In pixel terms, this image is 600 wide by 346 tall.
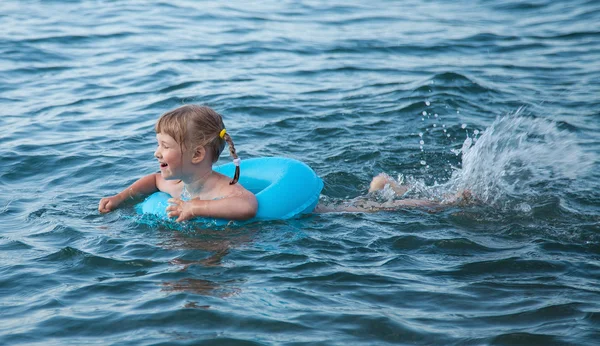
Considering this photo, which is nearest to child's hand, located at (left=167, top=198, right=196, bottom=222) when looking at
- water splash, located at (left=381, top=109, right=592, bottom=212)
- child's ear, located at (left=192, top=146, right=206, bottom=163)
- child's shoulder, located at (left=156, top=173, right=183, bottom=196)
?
child's ear, located at (left=192, top=146, right=206, bottom=163)

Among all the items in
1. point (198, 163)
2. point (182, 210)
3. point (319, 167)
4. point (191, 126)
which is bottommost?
point (319, 167)

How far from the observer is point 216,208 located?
17.3 ft

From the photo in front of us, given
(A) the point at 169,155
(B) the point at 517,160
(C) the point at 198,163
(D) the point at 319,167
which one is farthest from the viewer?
(B) the point at 517,160

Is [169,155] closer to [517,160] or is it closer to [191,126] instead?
[191,126]

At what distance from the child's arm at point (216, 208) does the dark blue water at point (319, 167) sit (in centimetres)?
15

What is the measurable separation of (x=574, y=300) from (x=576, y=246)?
0.86 m

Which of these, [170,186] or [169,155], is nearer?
[169,155]

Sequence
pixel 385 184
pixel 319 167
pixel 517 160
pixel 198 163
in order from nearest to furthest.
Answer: pixel 198 163 < pixel 385 184 < pixel 319 167 < pixel 517 160

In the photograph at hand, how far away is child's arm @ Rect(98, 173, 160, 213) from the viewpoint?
582 cm

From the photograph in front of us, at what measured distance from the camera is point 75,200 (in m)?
6.22

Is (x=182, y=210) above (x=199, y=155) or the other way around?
the other way around

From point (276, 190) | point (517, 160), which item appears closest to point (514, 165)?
point (517, 160)

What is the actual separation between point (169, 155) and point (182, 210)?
375 millimetres

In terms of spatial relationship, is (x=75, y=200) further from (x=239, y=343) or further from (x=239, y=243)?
(x=239, y=343)
